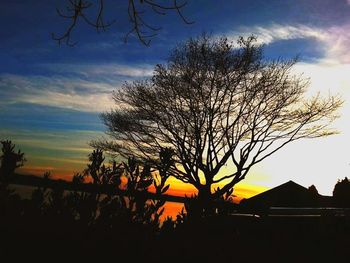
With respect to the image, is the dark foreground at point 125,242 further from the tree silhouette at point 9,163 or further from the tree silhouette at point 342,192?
the tree silhouette at point 342,192

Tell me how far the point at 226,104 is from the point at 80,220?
18.8 m

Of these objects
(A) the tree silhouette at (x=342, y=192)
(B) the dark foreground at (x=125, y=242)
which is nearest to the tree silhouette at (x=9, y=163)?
(B) the dark foreground at (x=125, y=242)

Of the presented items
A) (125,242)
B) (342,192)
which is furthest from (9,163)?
(342,192)

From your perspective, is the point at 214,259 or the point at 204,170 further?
the point at 204,170

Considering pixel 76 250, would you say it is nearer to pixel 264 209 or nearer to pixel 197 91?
pixel 264 209

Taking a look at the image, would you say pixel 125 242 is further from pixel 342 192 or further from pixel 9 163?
pixel 342 192

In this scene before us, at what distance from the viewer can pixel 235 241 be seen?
3.98 m

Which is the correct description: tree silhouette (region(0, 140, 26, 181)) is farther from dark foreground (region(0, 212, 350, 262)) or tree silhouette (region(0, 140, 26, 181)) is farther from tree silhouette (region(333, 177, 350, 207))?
tree silhouette (region(333, 177, 350, 207))

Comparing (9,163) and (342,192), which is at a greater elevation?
(342,192)

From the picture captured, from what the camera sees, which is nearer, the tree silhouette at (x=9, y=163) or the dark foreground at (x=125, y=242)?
the dark foreground at (x=125, y=242)

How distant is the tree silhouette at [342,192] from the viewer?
964 inches

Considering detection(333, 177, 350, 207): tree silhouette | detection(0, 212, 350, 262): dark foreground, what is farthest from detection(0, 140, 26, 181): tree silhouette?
detection(333, 177, 350, 207): tree silhouette

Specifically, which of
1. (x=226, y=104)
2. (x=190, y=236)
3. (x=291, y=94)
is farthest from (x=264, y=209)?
(x=291, y=94)

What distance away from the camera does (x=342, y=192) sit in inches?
979
